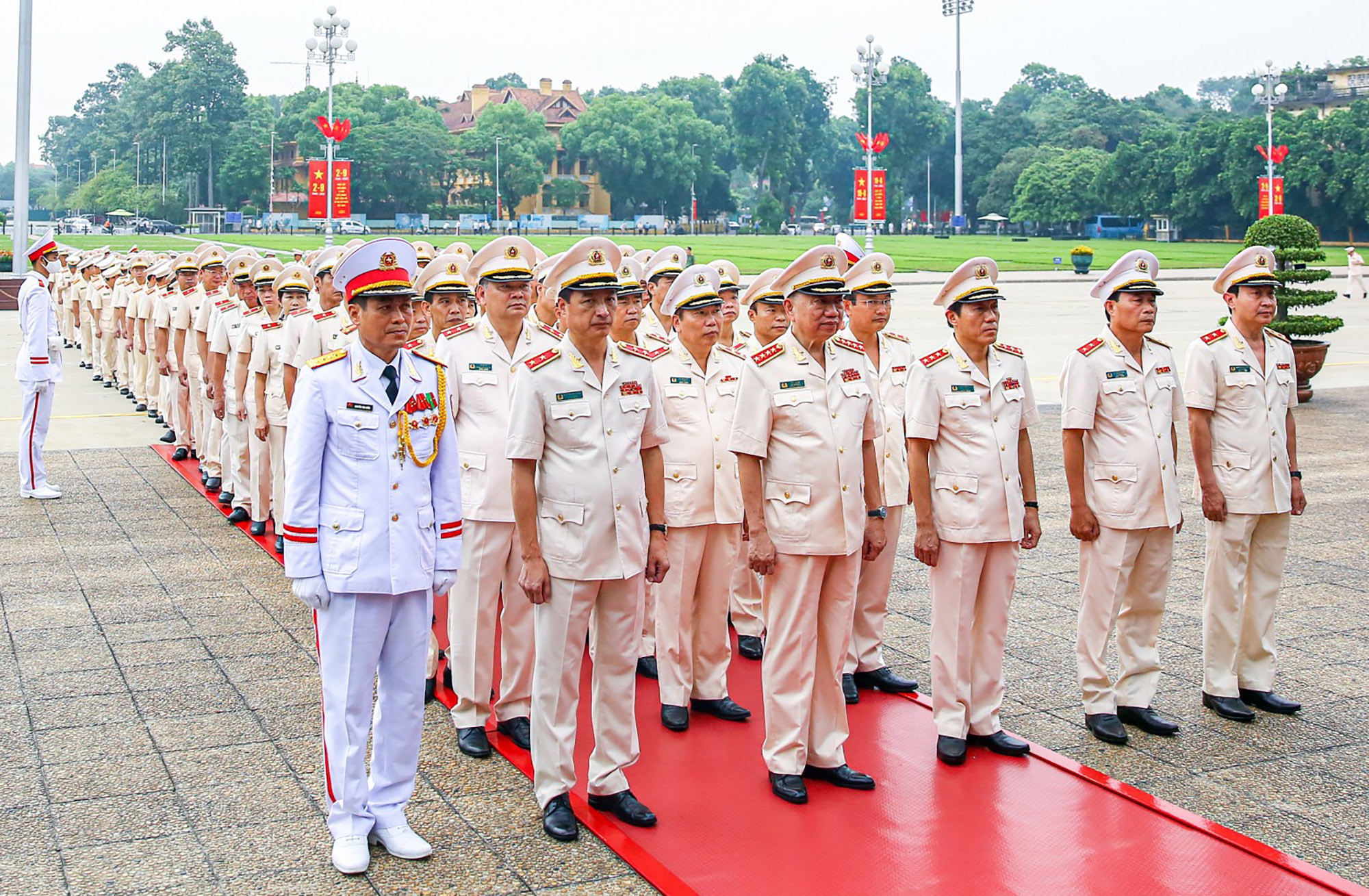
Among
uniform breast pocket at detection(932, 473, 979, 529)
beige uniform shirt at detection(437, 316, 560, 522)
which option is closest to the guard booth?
beige uniform shirt at detection(437, 316, 560, 522)

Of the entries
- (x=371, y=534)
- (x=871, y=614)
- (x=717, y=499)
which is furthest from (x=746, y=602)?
(x=371, y=534)

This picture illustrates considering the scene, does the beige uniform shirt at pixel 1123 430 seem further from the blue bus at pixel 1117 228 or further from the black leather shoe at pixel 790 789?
the blue bus at pixel 1117 228

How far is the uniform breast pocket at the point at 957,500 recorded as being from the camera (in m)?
5.50

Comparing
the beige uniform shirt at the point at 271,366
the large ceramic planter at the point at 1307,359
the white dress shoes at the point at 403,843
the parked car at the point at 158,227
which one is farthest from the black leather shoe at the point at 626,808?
the parked car at the point at 158,227

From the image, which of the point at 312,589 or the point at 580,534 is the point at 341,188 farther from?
the point at 312,589

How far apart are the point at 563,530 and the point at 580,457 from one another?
10.7 inches

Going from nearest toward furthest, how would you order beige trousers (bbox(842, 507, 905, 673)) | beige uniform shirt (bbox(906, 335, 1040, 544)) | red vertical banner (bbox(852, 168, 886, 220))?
beige uniform shirt (bbox(906, 335, 1040, 544))
beige trousers (bbox(842, 507, 905, 673))
red vertical banner (bbox(852, 168, 886, 220))

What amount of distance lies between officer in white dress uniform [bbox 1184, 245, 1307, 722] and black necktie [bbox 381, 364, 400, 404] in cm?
362

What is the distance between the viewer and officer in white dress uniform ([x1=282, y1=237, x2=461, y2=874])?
4379 millimetres

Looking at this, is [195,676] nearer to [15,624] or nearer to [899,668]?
[15,624]

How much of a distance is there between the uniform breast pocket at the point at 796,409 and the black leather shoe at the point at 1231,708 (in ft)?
7.91

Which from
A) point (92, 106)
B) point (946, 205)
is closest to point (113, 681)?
point (946, 205)

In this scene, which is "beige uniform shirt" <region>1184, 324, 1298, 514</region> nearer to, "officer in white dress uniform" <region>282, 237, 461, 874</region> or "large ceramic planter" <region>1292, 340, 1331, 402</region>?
"officer in white dress uniform" <region>282, 237, 461, 874</region>

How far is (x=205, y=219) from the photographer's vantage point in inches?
3947
